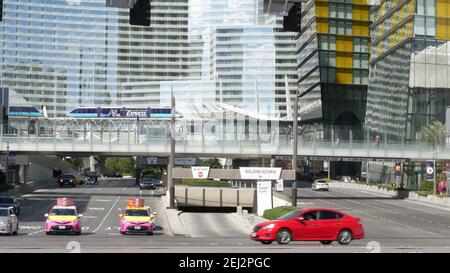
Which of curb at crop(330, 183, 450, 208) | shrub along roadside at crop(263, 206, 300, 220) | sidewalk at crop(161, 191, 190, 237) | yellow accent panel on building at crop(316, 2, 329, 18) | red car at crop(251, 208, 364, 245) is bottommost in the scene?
curb at crop(330, 183, 450, 208)

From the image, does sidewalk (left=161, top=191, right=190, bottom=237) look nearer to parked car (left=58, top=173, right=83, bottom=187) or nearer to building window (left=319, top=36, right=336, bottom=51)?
parked car (left=58, top=173, right=83, bottom=187)

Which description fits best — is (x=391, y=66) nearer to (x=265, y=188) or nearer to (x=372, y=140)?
(x=372, y=140)

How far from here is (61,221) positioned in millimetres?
35031

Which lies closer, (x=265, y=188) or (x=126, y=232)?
(x=126, y=232)

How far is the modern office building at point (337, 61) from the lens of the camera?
142 metres

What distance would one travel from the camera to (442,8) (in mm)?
110938

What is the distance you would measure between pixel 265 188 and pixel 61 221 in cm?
2222

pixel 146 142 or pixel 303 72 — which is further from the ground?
pixel 303 72

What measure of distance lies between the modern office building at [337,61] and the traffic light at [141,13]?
4722 inches

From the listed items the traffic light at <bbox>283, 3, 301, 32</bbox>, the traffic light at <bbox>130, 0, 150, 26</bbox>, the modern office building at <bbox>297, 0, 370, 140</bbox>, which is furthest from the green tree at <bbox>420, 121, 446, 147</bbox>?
the traffic light at <bbox>130, 0, 150, 26</bbox>

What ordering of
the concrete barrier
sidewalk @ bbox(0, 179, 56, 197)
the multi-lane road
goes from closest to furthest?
the multi-lane road, the concrete barrier, sidewalk @ bbox(0, 179, 56, 197)

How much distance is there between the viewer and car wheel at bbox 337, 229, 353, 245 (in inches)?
1070

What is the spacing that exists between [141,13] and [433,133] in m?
85.1
